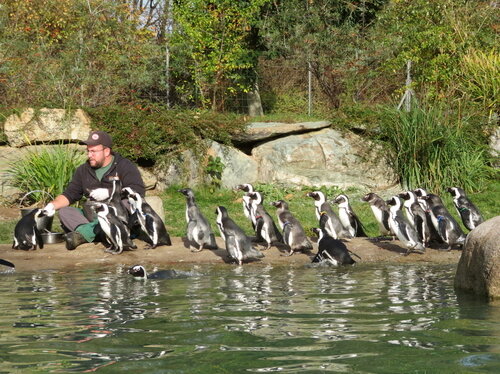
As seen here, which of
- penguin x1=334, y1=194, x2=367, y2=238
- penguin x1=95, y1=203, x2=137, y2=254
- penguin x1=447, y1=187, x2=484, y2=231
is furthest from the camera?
penguin x1=334, y1=194, x2=367, y2=238

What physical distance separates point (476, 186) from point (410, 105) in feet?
7.44

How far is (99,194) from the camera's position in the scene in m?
11.8

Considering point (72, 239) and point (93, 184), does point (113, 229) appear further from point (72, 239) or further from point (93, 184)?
point (93, 184)

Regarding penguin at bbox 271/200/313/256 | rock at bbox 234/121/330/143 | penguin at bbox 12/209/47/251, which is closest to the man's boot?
penguin at bbox 12/209/47/251

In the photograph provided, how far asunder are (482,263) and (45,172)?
9.48m

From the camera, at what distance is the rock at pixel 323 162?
18.1 m

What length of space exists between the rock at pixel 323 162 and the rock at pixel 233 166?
273mm

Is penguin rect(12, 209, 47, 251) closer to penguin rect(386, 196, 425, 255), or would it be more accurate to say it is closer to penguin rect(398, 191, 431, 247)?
penguin rect(386, 196, 425, 255)

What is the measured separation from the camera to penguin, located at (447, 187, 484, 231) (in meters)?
12.7

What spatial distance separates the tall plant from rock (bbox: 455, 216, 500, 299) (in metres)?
8.58

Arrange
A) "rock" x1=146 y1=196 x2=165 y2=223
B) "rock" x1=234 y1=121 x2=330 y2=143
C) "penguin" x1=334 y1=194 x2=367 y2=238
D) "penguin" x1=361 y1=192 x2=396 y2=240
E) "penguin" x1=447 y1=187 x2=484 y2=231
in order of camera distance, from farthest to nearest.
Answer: "rock" x1=234 y1=121 x2=330 y2=143 → "rock" x1=146 y1=196 x2=165 y2=223 → "penguin" x1=334 y1=194 x2=367 y2=238 → "penguin" x1=361 y1=192 x2=396 y2=240 → "penguin" x1=447 y1=187 x2=484 y2=231

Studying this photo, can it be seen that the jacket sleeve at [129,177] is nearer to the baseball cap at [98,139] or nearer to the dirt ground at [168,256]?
the baseball cap at [98,139]

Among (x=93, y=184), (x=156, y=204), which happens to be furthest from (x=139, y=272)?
(x=156, y=204)

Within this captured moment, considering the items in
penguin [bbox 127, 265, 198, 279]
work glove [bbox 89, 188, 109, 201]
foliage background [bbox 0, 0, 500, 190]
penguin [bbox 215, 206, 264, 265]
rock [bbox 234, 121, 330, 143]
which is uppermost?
foliage background [bbox 0, 0, 500, 190]
